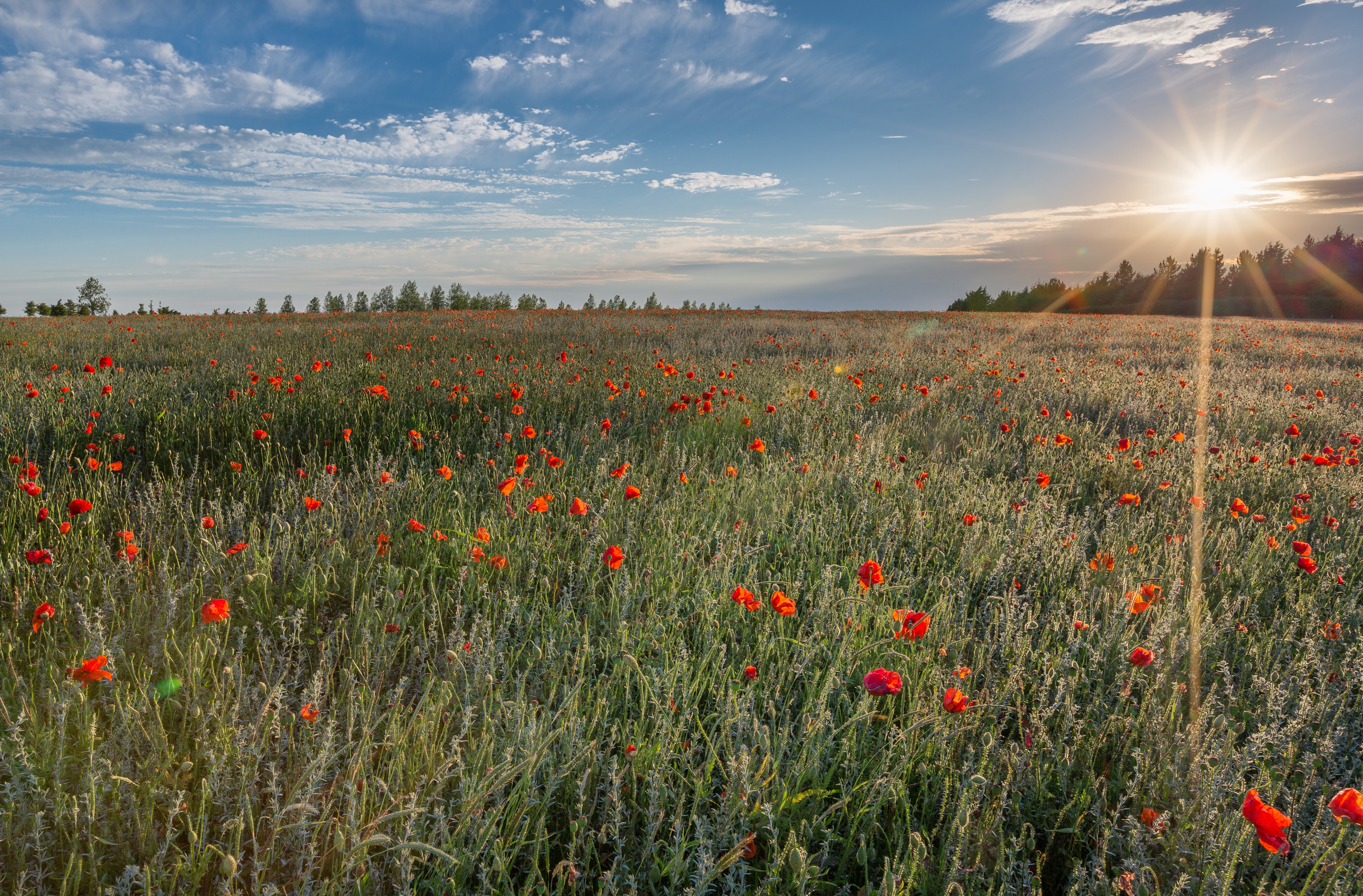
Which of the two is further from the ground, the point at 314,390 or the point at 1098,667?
the point at 314,390

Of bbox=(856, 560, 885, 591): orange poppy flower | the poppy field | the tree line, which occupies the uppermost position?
the tree line

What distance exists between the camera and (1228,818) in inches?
60.1

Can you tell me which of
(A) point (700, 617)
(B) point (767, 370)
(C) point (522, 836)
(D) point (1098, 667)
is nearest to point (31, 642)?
(C) point (522, 836)

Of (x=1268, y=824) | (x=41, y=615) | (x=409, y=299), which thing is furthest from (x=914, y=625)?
(x=409, y=299)

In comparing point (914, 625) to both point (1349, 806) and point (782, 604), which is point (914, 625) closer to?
point (782, 604)

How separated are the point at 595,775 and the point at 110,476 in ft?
10.7

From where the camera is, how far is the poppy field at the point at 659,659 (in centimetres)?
150

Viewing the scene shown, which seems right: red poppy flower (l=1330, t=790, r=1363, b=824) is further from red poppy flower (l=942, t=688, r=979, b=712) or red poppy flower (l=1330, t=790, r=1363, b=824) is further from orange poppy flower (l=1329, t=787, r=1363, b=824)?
red poppy flower (l=942, t=688, r=979, b=712)

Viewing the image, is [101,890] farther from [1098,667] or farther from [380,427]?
[380,427]

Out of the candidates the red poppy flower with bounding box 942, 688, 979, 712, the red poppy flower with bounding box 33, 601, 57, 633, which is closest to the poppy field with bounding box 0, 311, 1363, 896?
the red poppy flower with bounding box 942, 688, 979, 712

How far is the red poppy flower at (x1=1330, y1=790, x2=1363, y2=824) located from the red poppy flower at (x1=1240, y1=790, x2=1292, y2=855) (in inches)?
3.2

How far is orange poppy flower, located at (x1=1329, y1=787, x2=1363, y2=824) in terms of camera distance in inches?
47.4

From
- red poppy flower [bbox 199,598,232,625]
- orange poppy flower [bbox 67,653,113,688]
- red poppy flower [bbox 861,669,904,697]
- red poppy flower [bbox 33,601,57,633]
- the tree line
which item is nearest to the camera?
red poppy flower [bbox 861,669,904,697]

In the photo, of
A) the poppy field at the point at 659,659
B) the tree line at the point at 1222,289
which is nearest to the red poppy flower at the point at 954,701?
the poppy field at the point at 659,659
